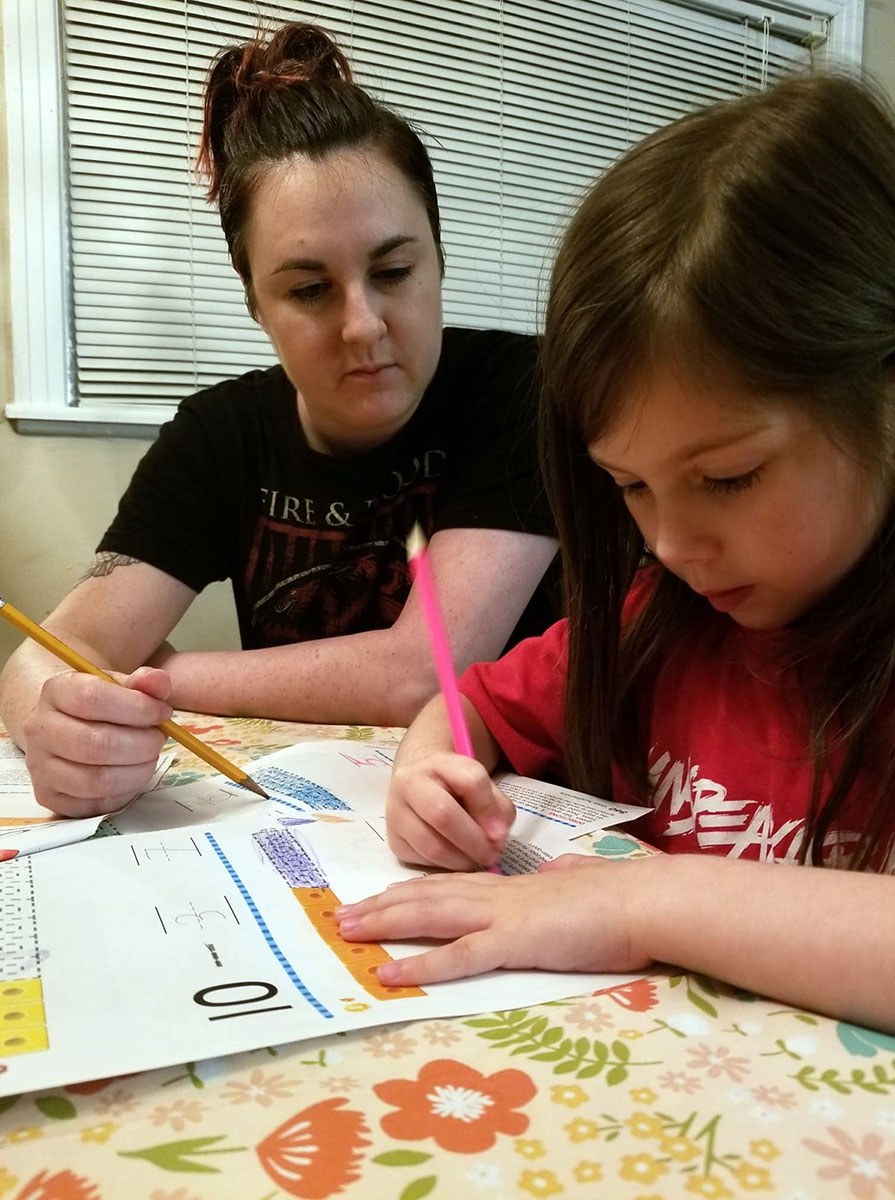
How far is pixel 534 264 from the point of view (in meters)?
2.06

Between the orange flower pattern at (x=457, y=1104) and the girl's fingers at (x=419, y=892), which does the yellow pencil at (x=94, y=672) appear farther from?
the orange flower pattern at (x=457, y=1104)

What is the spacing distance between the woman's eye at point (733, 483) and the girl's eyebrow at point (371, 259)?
1.96 ft

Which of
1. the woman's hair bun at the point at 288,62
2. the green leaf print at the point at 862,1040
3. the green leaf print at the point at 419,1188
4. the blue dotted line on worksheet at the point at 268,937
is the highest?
the woman's hair bun at the point at 288,62

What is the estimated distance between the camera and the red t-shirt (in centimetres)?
64

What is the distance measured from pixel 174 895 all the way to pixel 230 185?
90 centimetres

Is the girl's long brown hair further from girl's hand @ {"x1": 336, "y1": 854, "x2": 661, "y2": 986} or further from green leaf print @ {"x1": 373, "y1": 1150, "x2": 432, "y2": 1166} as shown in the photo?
green leaf print @ {"x1": 373, "y1": 1150, "x2": 432, "y2": 1166}

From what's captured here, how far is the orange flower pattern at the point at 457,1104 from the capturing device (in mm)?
311

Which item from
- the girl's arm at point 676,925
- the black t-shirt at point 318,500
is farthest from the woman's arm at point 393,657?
the girl's arm at point 676,925

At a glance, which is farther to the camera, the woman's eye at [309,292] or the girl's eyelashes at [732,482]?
the woman's eye at [309,292]

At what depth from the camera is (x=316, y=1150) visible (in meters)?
0.30

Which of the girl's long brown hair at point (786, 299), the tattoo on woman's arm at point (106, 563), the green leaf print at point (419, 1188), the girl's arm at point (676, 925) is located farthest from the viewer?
the tattoo on woman's arm at point (106, 563)

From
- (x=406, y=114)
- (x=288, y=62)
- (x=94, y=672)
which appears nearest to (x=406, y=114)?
(x=406, y=114)

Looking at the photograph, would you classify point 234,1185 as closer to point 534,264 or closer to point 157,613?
point 157,613

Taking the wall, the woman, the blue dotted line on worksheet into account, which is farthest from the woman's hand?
the wall
